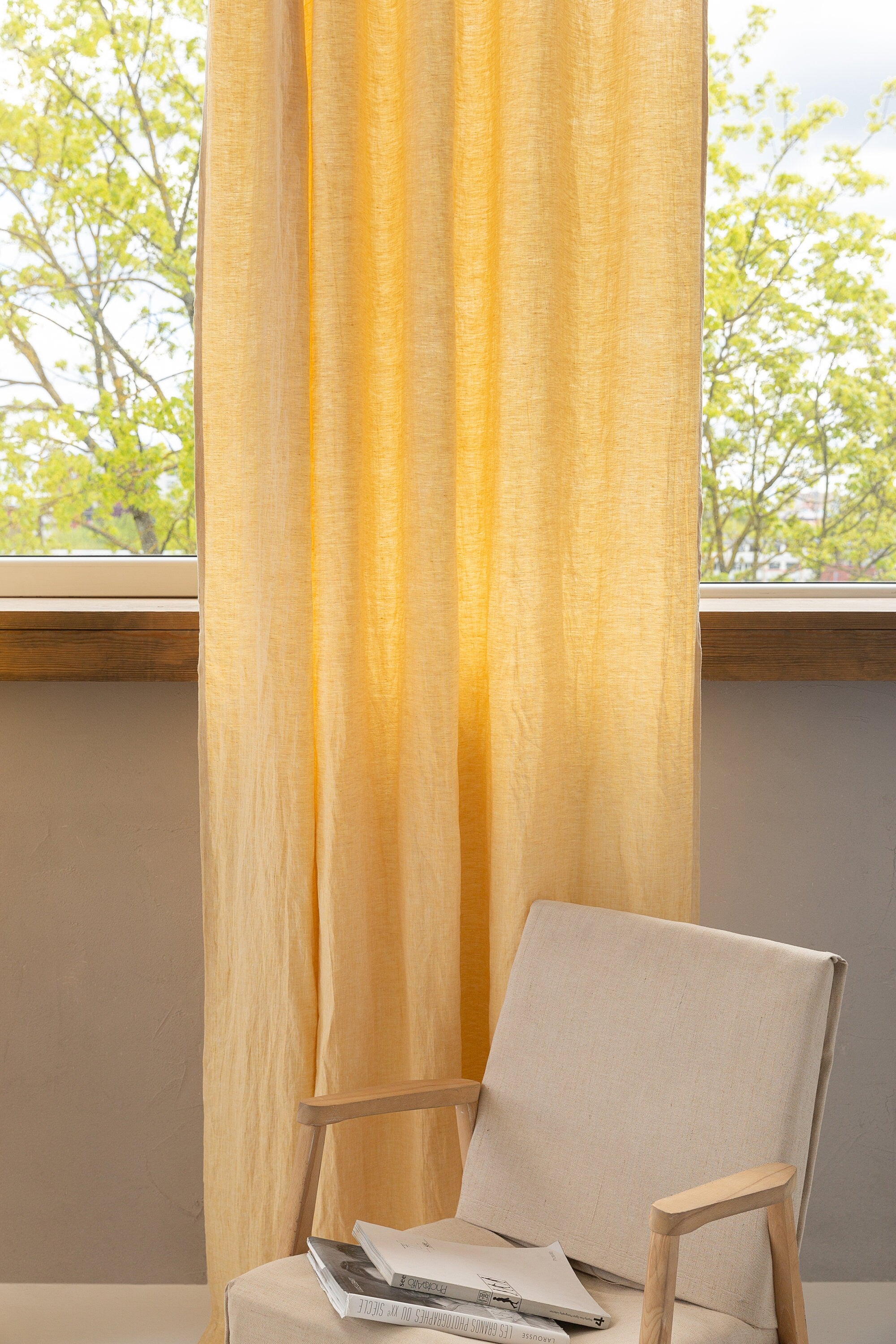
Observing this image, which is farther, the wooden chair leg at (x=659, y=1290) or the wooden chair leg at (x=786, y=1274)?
the wooden chair leg at (x=786, y=1274)

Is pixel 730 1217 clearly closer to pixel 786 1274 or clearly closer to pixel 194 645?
pixel 786 1274

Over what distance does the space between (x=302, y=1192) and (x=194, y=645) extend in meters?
0.92

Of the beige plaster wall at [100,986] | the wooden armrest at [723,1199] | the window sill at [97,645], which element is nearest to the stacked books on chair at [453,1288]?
the wooden armrest at [723,1199]

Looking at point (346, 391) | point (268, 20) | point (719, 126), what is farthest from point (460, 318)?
point (719, 126)

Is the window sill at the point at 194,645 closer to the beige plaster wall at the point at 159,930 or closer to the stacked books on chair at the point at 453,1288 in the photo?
the beige plaster wall at the point at 159,930

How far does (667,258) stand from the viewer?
165 centimetres

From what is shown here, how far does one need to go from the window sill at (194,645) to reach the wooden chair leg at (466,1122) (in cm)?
84

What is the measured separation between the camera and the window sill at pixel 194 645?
6.22 ft

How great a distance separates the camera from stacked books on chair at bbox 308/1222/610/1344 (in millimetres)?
1236

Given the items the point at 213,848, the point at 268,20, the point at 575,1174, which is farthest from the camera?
the point at 213,848

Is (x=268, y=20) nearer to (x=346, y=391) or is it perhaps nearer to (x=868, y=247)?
(x=346, y=391)

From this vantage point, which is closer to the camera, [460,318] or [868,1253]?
[460,318]

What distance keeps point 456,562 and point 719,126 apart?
1067 mm

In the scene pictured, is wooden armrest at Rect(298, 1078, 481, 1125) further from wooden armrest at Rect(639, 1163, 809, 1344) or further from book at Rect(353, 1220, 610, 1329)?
wooden armrest at Rect(639, 1163, 809, 1344)
